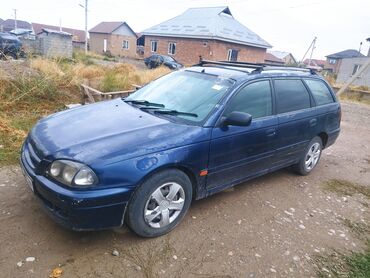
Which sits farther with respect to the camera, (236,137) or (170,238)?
(236,137)

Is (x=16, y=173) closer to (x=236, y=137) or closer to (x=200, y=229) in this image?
(x=200, y=229)

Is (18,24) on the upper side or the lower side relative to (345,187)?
upper

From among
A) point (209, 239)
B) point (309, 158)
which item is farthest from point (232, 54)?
point (209, 239)

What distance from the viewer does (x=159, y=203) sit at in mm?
2959

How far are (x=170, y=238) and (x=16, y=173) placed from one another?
2373 mm

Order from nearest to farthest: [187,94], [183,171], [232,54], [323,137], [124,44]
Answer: [183,171] → [187,94] → [323,137] → [232,54] → [124,44]

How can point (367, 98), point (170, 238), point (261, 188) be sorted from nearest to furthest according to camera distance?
1. point (170, 238)
2. point (261, 188)
3. point (367, 98)

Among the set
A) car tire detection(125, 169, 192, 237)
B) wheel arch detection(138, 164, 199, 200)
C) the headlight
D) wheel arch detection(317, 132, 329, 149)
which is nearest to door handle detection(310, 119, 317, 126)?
wheel arch detection(317, 132, 329, 149)

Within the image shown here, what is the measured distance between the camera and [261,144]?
3797 millimetres

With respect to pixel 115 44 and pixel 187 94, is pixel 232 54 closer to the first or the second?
pixel 115 44

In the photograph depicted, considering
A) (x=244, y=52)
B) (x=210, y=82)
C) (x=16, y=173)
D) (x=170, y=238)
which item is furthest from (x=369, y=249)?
(x=244, y=52)

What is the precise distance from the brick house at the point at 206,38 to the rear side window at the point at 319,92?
2524cm

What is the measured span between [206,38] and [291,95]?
1053 inches

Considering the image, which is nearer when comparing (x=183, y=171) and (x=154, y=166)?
(x=154, y=166)
